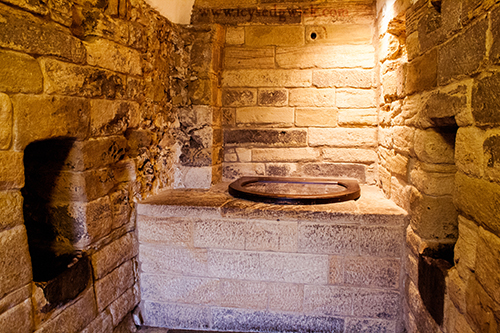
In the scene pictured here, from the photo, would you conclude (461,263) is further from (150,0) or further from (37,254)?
(150,0)

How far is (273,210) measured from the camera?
7.66ft

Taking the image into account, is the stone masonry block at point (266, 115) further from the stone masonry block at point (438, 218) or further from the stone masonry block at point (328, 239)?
the stone masonry block at point (438, 218)

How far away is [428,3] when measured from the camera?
181 cm

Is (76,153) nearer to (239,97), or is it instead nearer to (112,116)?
(112,116)

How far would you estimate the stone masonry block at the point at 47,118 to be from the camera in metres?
1.51

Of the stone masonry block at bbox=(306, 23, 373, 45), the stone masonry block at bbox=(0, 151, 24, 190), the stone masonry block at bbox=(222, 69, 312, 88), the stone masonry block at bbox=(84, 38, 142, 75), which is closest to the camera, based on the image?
the stone masonry block at bbox=(0, 151, 24, 190)

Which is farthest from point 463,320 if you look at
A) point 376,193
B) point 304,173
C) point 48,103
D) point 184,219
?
point 48,103

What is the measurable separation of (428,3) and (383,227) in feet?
4.53

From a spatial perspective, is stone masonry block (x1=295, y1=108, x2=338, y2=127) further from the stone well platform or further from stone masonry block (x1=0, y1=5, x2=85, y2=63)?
stone masonry block (x1=0, y1=5, x2=85, y2=63)

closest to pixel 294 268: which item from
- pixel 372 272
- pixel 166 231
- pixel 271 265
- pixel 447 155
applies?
pixel 271 265

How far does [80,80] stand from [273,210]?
4.81 feet

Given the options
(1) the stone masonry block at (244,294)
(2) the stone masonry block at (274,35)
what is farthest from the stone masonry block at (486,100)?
(2) the stone masonry block at (274,35)

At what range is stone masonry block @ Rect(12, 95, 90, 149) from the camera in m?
1.51

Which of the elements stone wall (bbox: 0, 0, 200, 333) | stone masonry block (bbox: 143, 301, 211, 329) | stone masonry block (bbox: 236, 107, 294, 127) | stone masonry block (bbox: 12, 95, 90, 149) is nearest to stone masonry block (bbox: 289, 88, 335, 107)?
stone masonry block (bbox: 236, 107, 294, 127)
